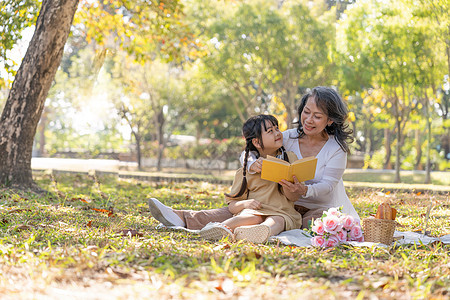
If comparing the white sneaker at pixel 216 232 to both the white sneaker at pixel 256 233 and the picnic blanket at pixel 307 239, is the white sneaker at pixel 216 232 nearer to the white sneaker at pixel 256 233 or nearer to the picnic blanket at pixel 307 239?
the white sneaker at pixel 256 233

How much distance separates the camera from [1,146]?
6.41 metres

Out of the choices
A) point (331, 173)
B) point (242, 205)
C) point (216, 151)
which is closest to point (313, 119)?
point (331, 173)

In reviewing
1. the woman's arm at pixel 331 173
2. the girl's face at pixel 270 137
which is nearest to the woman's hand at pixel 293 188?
the woman's arm at pixel 331 173

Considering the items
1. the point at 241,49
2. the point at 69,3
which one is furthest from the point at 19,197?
the point at 241,49

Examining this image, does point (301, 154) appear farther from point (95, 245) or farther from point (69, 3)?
point (69, 3)

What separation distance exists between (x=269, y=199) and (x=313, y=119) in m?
0.86

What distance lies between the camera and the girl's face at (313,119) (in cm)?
437

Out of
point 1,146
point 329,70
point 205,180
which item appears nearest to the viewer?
point 1,146

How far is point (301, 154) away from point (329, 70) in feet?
46.8

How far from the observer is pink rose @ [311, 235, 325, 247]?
3471 millimetres

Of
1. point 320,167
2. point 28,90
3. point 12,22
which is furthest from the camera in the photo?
point 12,22

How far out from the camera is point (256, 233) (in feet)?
11.6

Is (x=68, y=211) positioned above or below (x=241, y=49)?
below

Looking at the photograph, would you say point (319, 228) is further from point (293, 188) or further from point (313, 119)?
point (313, 119)
